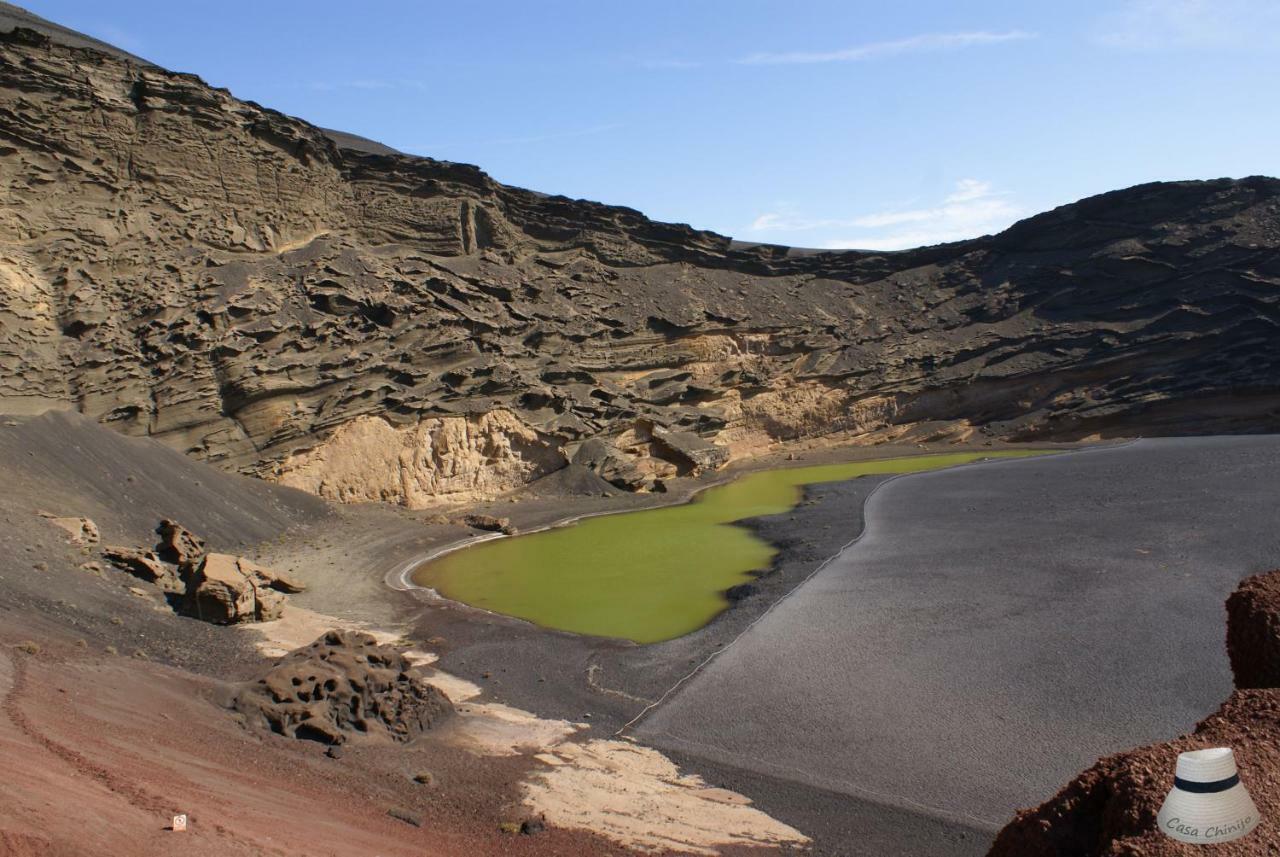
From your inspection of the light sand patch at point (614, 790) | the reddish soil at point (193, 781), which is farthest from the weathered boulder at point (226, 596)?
the light sand patch at point (614, 790)

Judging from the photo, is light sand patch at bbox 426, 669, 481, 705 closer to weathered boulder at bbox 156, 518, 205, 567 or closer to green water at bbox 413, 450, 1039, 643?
green water at bbox 413, 450, 1039, 643

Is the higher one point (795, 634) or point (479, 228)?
point (479, 228)

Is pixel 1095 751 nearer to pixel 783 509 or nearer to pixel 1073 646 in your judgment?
pixel 1073 646

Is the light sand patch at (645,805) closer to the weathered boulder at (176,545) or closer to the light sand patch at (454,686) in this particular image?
the light sand patch at (454,686)

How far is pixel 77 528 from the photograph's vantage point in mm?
16703

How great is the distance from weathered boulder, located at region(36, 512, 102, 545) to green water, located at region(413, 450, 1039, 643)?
23.5ft

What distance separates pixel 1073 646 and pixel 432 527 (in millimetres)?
19144

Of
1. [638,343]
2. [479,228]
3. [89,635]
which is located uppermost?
[479,228]

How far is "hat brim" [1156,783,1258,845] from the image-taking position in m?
3.62

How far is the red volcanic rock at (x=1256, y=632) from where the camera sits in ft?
20.0

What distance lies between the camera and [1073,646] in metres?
12.7

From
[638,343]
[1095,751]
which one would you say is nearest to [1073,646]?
[1095,751]

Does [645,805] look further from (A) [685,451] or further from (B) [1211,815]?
(A) [685,451]

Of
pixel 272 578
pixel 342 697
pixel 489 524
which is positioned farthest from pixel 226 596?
pixel 489 524
